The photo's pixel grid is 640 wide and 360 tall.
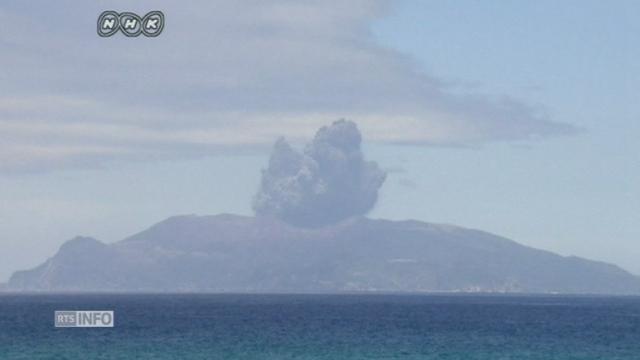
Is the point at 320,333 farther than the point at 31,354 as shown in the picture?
Yes

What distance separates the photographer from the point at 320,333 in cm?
19188

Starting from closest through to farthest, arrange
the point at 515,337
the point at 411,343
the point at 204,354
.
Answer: the point at 204,354
the point at 411,343
the point at 515,337

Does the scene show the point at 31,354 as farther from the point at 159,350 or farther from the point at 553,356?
the point at 553,356

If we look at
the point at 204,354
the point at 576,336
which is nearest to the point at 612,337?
the point at 576,336

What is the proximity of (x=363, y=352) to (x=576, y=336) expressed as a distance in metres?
63.7

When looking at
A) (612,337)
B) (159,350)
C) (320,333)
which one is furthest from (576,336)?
(159,350)

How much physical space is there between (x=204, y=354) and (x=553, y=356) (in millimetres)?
40744

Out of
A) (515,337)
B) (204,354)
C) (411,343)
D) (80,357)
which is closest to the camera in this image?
(80,357)

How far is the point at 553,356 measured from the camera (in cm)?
14488

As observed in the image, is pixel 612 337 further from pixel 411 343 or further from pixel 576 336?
pixel 411 343

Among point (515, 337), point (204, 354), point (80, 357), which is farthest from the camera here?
point (515, 337)

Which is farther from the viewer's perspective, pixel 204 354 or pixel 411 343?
pixel 411 343

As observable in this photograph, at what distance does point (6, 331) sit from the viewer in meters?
197

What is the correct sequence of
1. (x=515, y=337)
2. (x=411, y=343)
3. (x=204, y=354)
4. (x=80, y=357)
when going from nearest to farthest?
1. (x=80, y=357)
2. (x=204, y=354)
3. (x=411, y=343)
4. (x=515, y=337)
